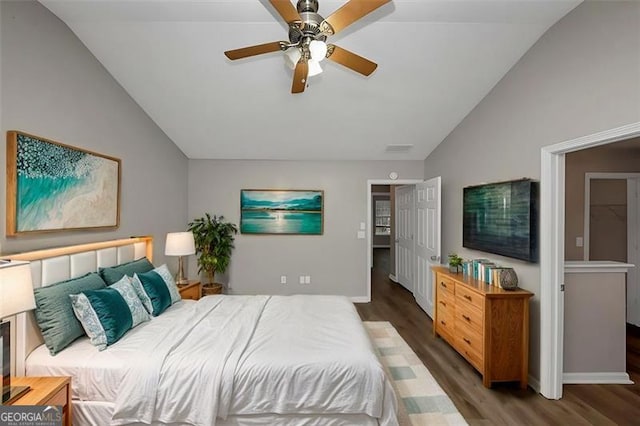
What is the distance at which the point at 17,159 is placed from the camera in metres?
2.09

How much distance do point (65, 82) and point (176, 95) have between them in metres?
1.09

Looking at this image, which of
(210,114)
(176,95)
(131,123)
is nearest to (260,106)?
(210,114)

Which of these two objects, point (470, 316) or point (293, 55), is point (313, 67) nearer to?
point (293, 55)

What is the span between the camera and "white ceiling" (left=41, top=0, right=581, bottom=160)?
2465 millimetres

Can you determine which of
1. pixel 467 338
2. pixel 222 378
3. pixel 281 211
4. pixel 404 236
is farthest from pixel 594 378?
pixel 281 211

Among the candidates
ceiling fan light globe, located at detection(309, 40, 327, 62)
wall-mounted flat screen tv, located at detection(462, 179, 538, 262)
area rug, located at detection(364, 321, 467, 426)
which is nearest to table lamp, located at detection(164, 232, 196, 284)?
area rug, located at detection(364, 321, 467, 426)

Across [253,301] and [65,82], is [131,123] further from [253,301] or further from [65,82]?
[253,301]

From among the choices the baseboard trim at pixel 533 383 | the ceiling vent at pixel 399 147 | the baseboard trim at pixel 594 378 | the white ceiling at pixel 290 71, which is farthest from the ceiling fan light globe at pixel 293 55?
the baseboard trim at pixel 594 378

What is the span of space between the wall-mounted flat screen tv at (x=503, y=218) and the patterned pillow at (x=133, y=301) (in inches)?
131

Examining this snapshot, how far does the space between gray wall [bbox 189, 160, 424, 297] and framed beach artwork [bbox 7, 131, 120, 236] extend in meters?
1.93

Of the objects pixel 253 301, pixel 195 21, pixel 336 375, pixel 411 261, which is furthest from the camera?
pixel 411 261

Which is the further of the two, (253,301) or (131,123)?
(131,123)

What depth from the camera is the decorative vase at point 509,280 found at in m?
2.74

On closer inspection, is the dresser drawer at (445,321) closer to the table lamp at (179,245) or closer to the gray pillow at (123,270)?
the table lamp at (179,245)
